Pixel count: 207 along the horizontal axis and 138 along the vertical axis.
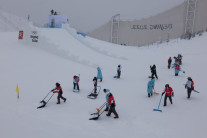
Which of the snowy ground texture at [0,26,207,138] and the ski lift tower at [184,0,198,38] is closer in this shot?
the snowy ground texture at [0,26,207,138]

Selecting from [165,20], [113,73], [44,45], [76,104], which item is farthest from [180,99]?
[165,20]

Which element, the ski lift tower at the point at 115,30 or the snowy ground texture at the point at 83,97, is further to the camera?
the ski lift tower at the point at 115,30

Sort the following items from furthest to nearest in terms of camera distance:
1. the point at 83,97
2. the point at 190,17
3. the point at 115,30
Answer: the point at 115,30 < the point at 190,17 < the point at 83,97

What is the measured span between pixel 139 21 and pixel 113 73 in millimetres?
21968

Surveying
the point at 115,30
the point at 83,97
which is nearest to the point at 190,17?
the point at 115,30

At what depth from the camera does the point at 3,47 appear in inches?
675

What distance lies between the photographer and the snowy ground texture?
603 cm

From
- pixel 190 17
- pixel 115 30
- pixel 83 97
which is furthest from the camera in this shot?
pixel 115 30

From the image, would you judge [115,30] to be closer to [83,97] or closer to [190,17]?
[190,17]

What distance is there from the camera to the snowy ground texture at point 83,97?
19.8 ft

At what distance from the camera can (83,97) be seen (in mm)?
9203

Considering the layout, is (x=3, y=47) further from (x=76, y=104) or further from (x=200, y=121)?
(x=200, y=121)

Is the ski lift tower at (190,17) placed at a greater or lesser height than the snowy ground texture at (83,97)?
greater

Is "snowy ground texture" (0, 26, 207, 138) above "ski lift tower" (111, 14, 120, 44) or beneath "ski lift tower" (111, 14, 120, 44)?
beneath
